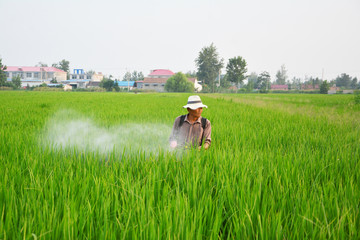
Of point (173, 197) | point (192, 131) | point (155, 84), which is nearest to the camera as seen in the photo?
point (173, 197)

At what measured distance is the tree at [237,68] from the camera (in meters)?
55.1

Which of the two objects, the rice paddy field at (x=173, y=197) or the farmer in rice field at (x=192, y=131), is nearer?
the rice paddy field at (x=173, y=197)

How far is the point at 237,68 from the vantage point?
55406 mm

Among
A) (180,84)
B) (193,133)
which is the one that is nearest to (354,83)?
(180,84)

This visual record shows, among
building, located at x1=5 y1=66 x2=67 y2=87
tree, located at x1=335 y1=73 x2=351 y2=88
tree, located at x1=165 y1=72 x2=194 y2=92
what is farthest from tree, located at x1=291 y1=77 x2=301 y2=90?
building, located at x1=5 y1=66 x2=67 y2=87

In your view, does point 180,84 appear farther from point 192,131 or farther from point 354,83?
point 354,83

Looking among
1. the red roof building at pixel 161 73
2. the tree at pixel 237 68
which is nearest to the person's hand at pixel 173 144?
the tree at pixel 237 68

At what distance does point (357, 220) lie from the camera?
1.33 metres

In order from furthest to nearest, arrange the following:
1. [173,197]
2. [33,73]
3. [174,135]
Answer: [33,73] < [174,135] < [173,197]

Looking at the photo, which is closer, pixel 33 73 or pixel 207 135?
pixel 207 135

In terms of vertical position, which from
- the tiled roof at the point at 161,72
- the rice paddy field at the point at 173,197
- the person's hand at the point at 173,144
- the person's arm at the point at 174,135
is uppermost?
the tiled roof at the point at 161,72

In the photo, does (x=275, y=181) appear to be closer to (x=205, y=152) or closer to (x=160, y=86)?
(x=205, y=152)

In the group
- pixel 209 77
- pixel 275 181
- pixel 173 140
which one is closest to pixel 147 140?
pixel 173 140

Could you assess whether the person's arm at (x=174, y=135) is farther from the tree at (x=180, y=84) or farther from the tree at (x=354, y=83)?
the tree at (x=354, y=83)
